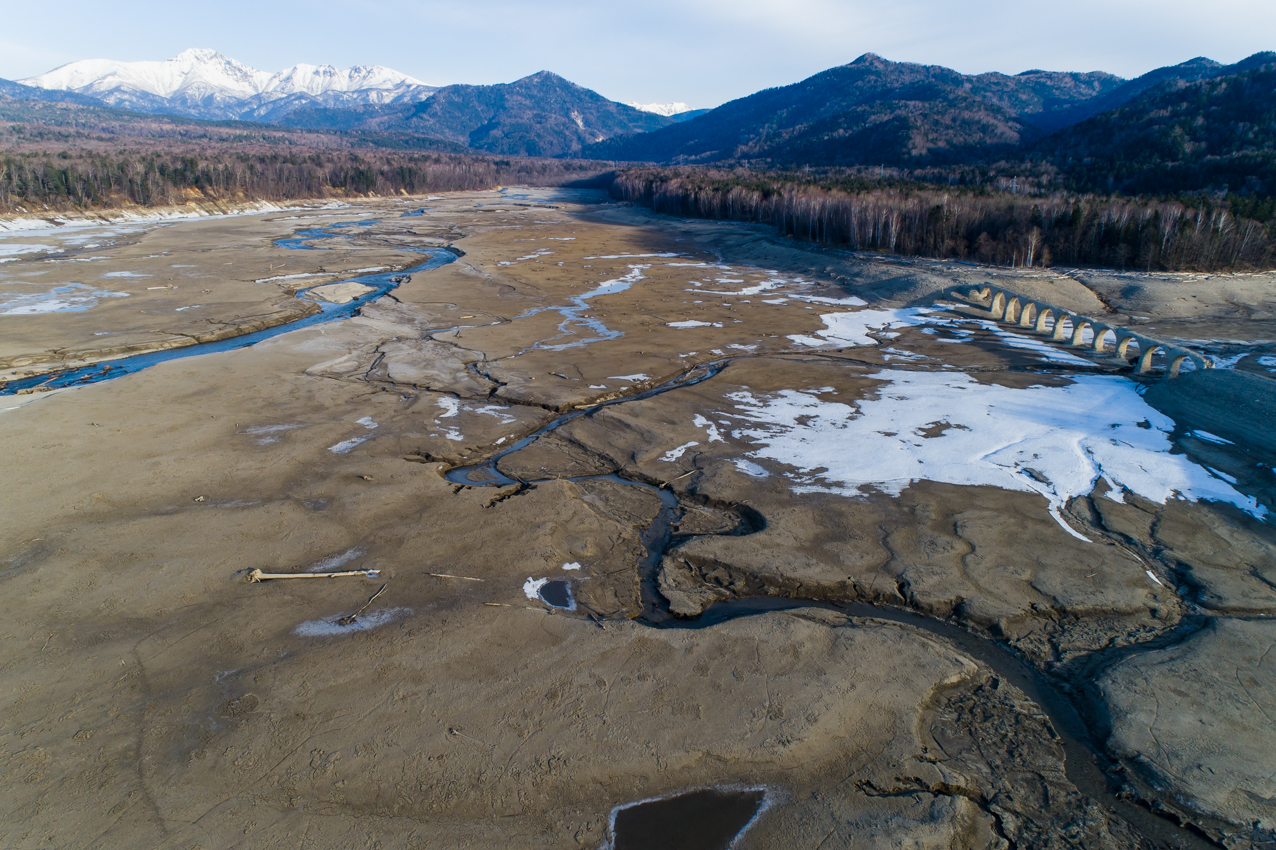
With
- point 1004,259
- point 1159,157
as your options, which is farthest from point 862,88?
point 1004,259

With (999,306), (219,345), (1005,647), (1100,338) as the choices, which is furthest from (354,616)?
(999,306)

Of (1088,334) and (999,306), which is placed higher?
(999,306)

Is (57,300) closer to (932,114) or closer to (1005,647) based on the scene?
(1005,647)

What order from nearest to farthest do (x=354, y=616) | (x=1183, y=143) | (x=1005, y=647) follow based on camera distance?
(x=1005, y=647), (x=354, y=616), (x=1183, y=143)

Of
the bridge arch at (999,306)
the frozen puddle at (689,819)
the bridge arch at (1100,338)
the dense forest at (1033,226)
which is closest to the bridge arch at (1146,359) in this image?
the bridge arch at (1100,338)

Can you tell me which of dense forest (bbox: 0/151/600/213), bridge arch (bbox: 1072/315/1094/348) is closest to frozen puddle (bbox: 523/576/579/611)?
bridge arch (bbox: 1072/315/1094/348)
